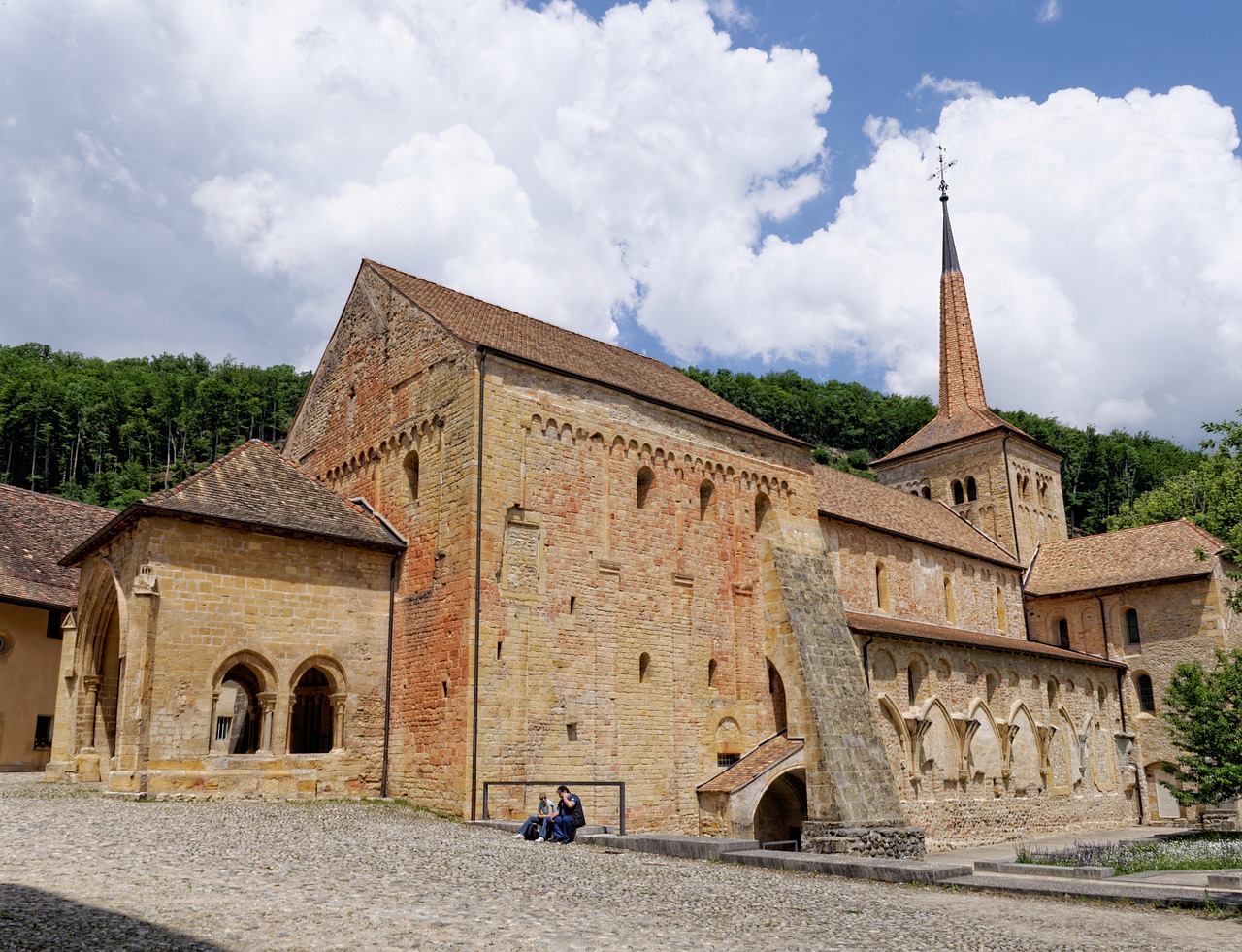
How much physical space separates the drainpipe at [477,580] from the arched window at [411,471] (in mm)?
2918

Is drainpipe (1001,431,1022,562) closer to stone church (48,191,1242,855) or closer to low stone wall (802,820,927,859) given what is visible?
stone church (48,191,1242,855)

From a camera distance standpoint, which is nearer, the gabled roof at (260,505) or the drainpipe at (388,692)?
the gabled roof at (260,505)

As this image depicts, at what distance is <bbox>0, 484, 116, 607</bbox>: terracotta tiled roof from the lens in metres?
25.5

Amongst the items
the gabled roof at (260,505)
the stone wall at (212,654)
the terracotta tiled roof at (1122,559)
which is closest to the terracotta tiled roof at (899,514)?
the terracotta tiled roof at (1122,559)

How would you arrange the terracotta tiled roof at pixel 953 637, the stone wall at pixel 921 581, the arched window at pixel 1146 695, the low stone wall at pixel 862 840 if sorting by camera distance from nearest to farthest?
the low stone wall at pixel 862 840 < the terracotta tiled roof at pixel 953 637 < the stone wall at pixel 921 581 < the arched window at pixel 1146 695

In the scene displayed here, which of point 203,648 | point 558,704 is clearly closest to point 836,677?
point 558,704

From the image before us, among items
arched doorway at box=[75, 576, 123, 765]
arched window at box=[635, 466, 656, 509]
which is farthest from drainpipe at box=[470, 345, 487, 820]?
arched doorway at box=[75, 576, 123, 765]

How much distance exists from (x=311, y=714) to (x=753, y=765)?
10197mm

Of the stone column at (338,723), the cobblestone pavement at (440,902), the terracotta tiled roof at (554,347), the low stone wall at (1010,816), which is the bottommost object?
the low stone wall at (1010,816)

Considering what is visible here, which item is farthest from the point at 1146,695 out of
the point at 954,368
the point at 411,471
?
the point at 411,471

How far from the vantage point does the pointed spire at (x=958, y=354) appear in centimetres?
4872

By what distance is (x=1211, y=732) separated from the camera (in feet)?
90.9

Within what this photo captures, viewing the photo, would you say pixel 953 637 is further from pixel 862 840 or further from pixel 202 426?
pixel 202 426

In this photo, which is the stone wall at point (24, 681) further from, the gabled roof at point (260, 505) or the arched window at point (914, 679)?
the arched window at point (914, 679)
